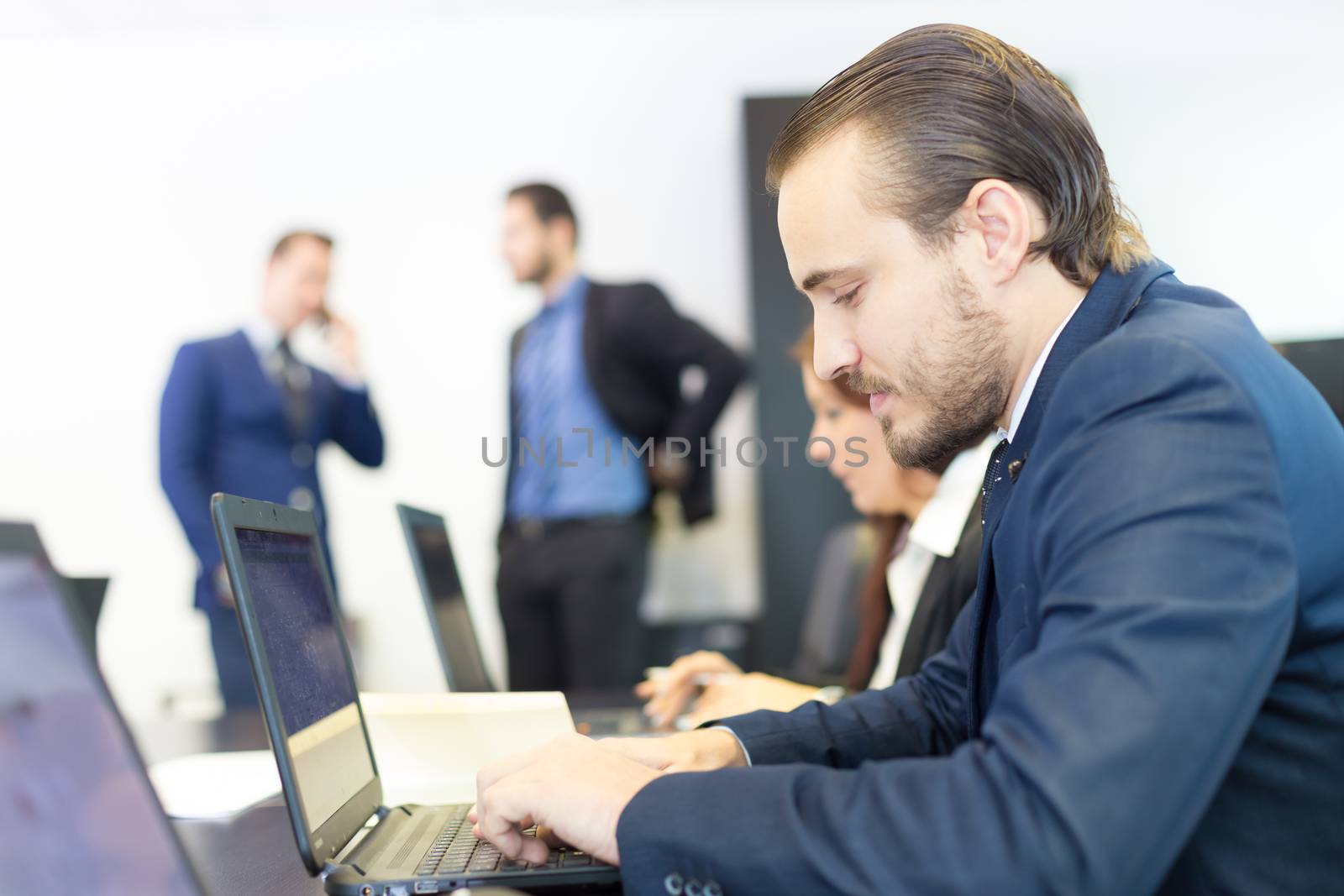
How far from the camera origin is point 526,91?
3.98 metres

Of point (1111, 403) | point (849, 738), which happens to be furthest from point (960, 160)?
point (849, 738)

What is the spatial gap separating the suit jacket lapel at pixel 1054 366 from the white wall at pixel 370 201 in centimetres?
286

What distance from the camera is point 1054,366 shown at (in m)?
0.95

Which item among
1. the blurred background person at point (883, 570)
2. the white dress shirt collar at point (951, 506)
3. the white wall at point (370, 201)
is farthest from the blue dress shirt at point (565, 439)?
the white dress shirt collar at point (951, 506)

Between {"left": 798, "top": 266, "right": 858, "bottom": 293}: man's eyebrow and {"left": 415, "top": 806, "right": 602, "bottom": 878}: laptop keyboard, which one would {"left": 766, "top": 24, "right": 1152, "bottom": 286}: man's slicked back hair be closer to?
{"left": 798, "top": 266, "right": 858, "bottom": 293}: man's eyebrow

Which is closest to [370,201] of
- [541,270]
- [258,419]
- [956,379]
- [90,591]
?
[541,270]

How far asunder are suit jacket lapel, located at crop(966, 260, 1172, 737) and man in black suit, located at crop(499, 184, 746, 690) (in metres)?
2.55

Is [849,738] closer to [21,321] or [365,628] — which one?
[365,628]

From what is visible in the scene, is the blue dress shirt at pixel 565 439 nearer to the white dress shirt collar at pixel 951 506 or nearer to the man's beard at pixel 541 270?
the man's beard at pixel 541 270

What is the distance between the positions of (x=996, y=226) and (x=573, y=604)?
2639 mm

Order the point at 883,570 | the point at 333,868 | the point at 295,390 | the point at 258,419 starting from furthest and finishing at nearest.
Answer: the point at 295,390 < the point at 258,419 < the point at 883,570 < the point at 333,868

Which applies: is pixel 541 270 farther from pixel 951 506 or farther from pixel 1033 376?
pixel 1033 376

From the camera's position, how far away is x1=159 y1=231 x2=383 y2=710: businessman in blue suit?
3.28 meters

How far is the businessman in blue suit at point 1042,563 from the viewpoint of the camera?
0.67 m
